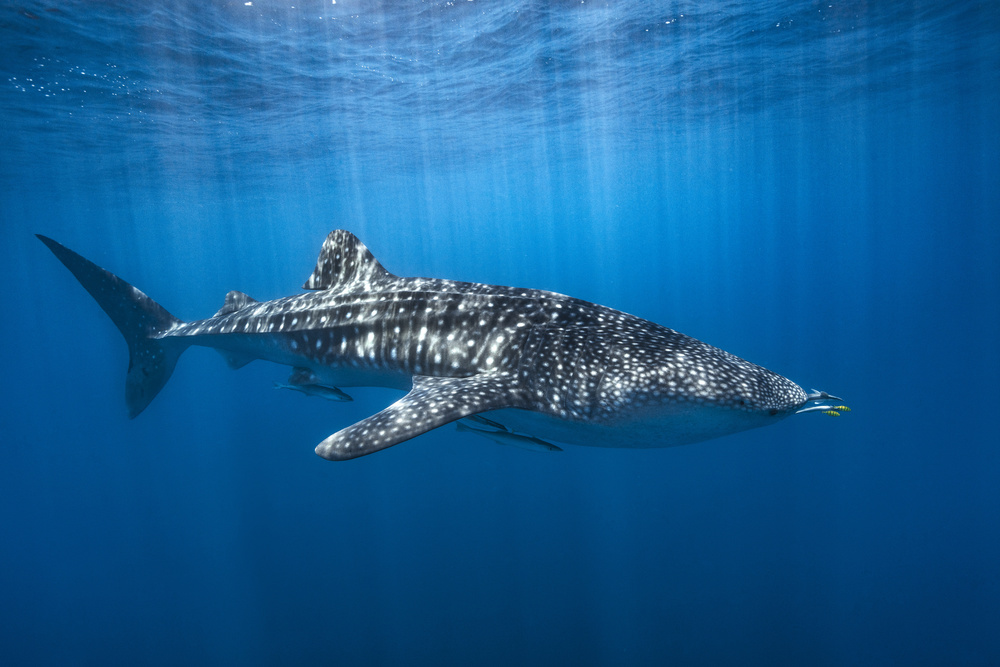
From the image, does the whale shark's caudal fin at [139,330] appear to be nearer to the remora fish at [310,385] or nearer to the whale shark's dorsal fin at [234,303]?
the whale shark's dorsal fin at [234,303]

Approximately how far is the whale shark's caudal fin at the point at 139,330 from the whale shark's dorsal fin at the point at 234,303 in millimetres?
694

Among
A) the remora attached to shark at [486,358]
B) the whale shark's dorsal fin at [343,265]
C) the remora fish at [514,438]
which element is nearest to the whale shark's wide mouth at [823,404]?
the remora attached to shark at [486,358]

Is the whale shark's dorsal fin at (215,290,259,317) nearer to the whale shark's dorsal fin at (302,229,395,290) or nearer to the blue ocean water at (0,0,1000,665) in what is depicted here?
the whale shark's dorsal fin at (302,229,395,290)

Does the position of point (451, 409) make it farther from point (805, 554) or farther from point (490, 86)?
point (490, 86)

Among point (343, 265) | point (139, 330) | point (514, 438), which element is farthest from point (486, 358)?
point (139, 330)

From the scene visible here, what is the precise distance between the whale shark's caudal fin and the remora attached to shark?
0.03m

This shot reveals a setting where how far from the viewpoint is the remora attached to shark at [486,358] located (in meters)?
3.99

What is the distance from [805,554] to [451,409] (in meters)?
14.4

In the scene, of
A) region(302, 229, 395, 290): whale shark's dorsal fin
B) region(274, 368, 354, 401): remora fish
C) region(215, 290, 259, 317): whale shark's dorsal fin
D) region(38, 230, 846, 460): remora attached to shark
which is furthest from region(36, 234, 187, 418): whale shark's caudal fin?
region(302, 229, 395, 290): whale shark's dorsal fin

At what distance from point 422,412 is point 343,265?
332 cm

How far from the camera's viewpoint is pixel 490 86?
2044cm

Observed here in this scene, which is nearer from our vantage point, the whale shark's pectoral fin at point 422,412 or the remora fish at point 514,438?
the whale shark's pectoral fin at point 422,412

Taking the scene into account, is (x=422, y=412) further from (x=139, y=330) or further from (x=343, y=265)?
(x=139, y=330)

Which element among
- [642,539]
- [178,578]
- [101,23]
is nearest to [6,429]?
[178,578]
